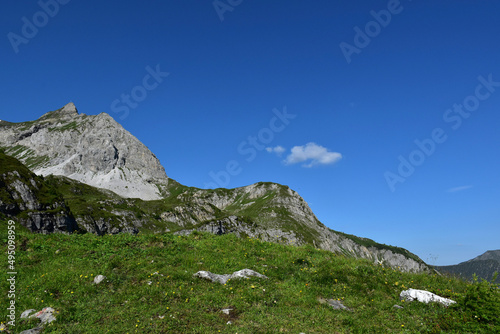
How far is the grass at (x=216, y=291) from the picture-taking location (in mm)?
11930

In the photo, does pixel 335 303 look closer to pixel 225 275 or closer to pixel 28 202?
pixel 225 275

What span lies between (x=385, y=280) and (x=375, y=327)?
5415mm

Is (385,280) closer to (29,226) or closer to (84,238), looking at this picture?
(84,238)

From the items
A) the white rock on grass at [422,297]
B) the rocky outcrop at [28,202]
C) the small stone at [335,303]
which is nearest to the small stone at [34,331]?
the small stone at [335,303]

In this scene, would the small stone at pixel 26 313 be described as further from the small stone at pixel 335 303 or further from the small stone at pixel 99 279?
the small stone at pixel 335 303

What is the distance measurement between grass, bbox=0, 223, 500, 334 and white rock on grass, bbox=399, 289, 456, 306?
0.41 meters

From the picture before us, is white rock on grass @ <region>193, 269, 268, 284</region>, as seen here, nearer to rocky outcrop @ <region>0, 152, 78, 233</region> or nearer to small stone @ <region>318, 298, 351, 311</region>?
small stone @ <region>318, 298, 351, 311</region>

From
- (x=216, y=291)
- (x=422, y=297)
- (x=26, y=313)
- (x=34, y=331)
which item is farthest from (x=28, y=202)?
(x=422, y=297)

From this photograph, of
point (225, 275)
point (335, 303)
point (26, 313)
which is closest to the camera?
point (26, 313)

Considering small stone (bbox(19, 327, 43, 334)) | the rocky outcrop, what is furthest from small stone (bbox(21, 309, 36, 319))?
the rocky outcrop

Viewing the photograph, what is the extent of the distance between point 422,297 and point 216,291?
10052mm

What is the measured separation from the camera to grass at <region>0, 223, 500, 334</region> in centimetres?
1193

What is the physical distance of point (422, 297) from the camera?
14141 mm

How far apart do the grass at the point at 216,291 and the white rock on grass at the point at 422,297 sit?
1.36ft
